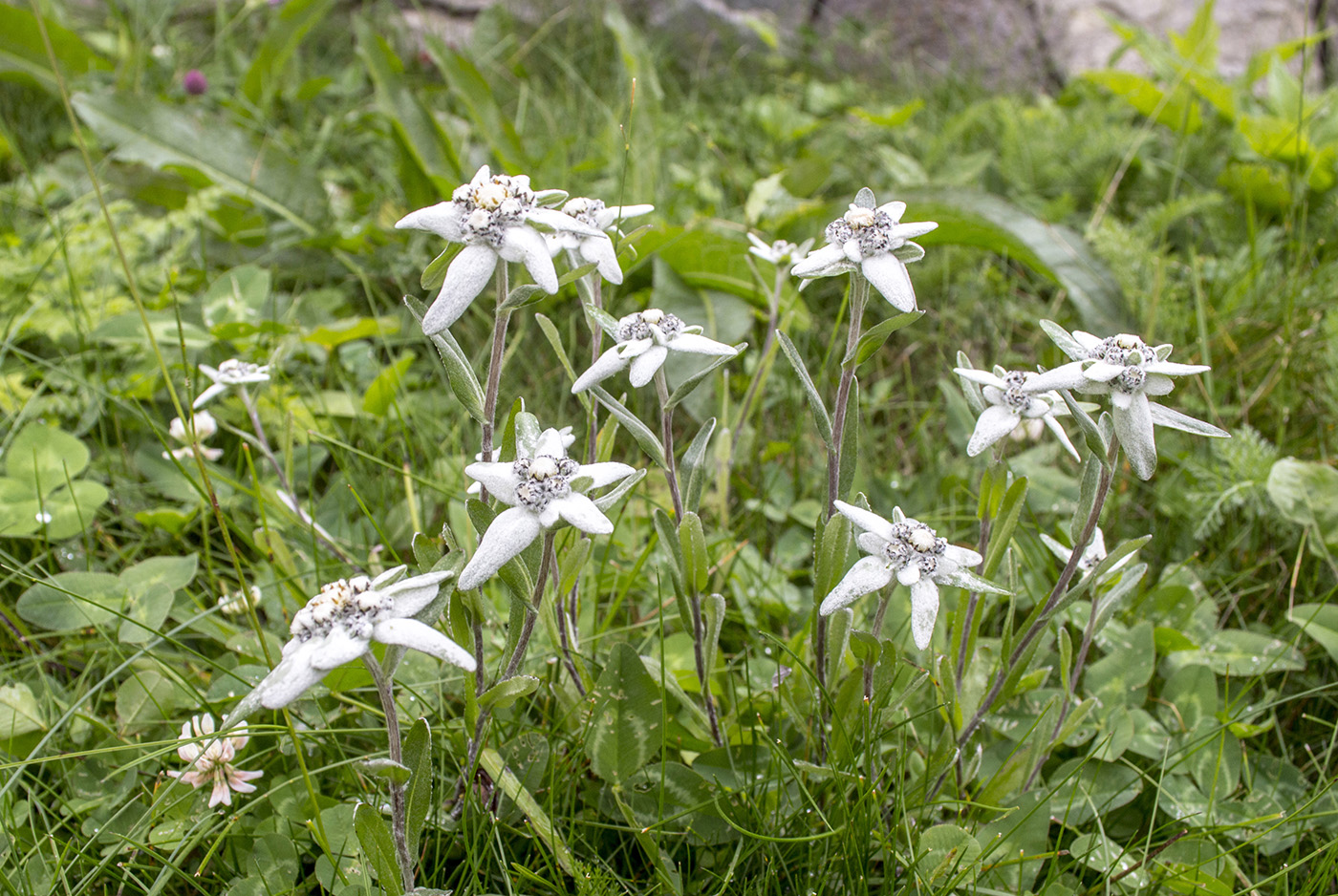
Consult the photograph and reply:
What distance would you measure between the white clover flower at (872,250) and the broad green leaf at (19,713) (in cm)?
154

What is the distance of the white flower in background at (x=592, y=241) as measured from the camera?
1.37 meters

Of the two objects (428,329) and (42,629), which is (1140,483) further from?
(42,629)

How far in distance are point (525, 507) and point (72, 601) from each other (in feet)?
4.17

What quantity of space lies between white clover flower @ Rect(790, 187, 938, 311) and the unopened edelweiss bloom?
3.73 ft

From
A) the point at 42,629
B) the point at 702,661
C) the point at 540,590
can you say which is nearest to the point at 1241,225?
the point at 702,661

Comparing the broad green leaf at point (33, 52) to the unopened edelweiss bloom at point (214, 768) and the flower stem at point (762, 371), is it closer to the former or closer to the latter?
the flower stem at point (762, 371)

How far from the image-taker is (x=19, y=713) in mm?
1641

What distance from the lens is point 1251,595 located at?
223 cm

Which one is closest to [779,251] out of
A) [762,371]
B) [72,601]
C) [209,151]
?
[762,371]

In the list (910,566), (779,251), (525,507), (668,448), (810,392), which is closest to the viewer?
(525,507)

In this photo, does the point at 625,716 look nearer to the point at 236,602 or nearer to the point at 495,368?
the point at 495,368

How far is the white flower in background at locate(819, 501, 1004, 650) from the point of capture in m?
1.25

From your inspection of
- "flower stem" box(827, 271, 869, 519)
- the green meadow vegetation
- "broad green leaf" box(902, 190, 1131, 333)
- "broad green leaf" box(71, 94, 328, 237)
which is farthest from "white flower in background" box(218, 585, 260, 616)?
"broad green leaf" box(902, 190, 1131, 333)

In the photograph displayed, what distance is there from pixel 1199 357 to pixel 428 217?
2.42 meters
